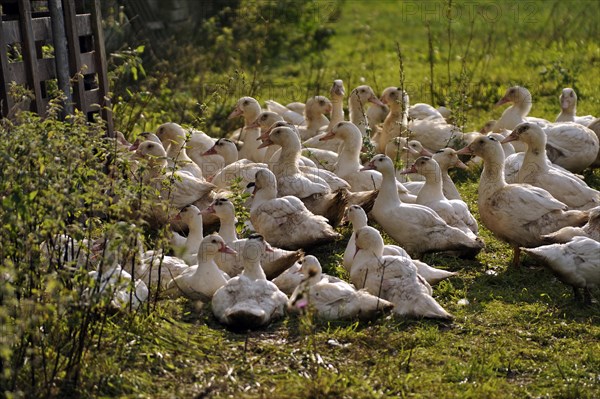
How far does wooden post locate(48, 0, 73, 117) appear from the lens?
27.6ft

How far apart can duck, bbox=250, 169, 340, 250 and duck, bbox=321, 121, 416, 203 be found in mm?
1205

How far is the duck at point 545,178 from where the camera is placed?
9078 millimetres

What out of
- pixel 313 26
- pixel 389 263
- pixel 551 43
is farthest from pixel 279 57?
pixel 389 263

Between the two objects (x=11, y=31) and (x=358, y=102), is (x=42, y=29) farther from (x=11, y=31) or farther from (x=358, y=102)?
(x=358, y=102)

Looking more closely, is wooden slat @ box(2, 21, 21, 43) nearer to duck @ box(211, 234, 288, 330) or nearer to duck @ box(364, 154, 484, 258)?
duck @ box(211, 234, 288, 330)

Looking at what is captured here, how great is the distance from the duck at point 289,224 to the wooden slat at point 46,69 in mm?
2067

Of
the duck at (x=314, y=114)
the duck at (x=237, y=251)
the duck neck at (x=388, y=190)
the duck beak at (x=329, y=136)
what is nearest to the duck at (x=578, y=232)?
the duck neck at (x=388, y=190)

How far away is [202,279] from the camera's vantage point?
725 centimetres

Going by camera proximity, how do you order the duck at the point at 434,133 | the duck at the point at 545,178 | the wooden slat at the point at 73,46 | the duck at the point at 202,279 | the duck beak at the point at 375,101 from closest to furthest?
the duck at the point at 202,279 → the wooden slat at the point at 73,46 → the duck at the point at 545,178 → the duck at the point at 434,133 → the duck beak at the point at 375,101

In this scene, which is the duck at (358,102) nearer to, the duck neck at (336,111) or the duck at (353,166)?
the duck neck at (336,111)

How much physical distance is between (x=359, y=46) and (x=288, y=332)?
38.4 feet

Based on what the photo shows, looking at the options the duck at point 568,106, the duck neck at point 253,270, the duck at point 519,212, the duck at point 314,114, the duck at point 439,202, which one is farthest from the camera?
the duck at point 314,114

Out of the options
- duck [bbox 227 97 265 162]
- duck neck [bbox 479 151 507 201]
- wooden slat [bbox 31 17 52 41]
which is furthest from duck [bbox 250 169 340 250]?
wooden slat [bbox 31 17 52 41]

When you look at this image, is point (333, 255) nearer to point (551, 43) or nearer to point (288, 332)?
point (288, 332)
